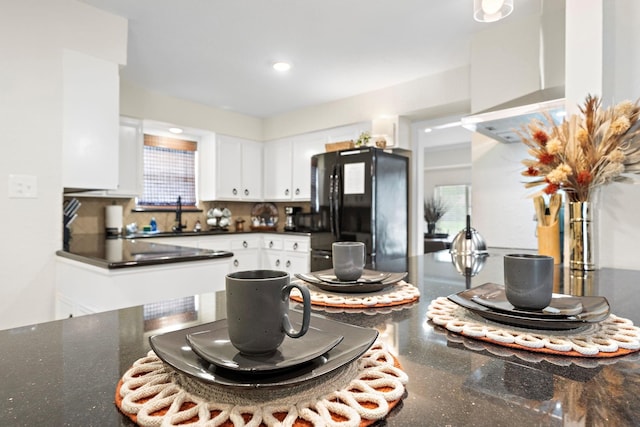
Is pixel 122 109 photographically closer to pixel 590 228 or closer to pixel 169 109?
pixel 169 109

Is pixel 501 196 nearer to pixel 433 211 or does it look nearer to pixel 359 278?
pixel 359 278

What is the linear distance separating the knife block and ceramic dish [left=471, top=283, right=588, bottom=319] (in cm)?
99

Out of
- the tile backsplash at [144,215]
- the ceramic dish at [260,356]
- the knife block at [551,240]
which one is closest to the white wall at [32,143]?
the tile backsplash at [144,215]

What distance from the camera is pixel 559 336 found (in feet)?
1.94

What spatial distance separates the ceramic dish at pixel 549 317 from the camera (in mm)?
597

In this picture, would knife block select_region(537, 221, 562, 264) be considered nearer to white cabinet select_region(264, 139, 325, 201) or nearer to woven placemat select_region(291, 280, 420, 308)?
woven placemat select_region(291, 280, 420, 308)

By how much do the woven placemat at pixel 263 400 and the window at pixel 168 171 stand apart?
4.13 metres

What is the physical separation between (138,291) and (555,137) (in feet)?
6.16

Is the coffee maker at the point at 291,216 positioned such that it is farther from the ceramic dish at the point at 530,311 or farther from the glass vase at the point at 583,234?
the ceramic dish at the point at 530,311

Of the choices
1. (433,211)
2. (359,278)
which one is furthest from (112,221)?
(433,211)

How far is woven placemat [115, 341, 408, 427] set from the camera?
1.16 feet

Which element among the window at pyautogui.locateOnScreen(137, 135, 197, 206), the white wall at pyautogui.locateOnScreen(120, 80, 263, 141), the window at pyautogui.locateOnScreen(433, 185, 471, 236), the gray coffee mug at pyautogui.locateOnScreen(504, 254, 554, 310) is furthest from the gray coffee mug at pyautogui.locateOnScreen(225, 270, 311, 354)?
the window at pyautogui.locateOnScreen(433, 185, 471, 236)

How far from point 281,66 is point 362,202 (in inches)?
57.1

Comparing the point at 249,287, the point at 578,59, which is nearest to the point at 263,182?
the point at 578,59
